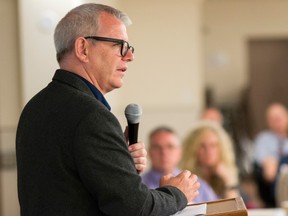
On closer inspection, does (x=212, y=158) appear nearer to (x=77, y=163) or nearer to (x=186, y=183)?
(x=186, y=183)

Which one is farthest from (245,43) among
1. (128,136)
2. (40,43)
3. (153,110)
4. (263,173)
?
(128,136)

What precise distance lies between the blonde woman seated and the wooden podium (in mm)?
3032

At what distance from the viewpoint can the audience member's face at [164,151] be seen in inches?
190

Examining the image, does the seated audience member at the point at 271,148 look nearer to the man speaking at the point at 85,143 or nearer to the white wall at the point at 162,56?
the white wall at the point at 162,56

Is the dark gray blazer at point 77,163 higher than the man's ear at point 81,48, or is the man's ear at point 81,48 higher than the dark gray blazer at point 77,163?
the man's ear at point 81,48

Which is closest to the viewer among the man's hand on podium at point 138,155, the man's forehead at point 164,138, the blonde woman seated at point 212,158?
the man's hand on podium at point 138,155

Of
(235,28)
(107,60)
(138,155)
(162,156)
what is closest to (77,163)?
(138,155)

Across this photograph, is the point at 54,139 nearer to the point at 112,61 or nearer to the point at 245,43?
the point at 112,61

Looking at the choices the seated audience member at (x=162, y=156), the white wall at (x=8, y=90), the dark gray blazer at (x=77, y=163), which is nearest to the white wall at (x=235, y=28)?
the white wall at (x=8, y=90)

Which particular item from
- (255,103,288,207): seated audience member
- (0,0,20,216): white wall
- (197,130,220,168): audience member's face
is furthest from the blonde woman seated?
(0,0,20,216): white wall

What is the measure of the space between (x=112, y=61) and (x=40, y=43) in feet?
17.2

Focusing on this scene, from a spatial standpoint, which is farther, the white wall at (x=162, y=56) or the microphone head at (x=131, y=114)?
the white wall at (x=162, y=56)

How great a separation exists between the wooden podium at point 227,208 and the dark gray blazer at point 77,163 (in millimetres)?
93

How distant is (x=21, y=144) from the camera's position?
2.21 meters
